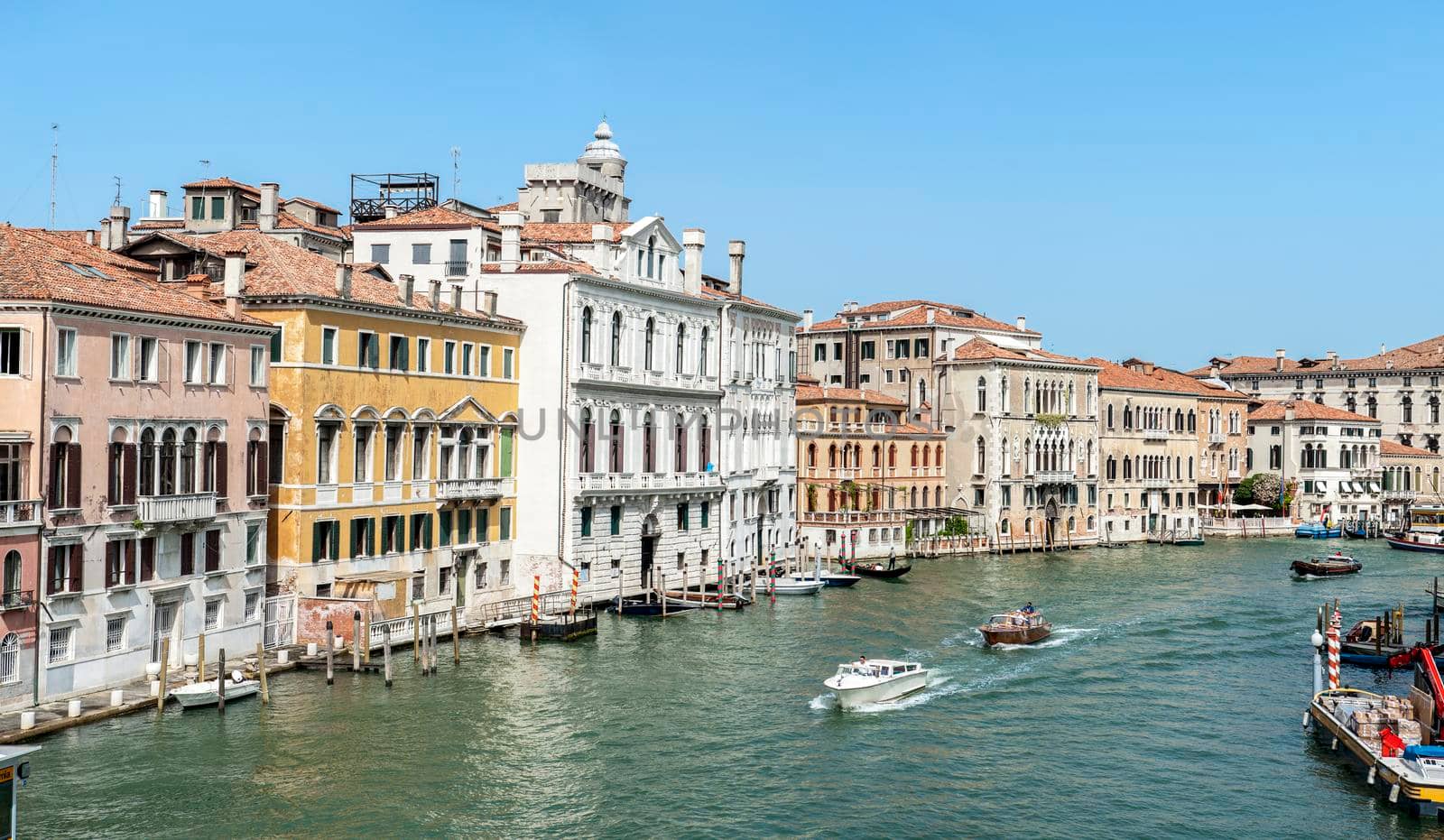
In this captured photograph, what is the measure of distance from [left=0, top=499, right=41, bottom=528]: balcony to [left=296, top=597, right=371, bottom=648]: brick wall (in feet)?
25.6

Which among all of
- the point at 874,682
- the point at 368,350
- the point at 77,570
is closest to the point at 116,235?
the point at 368,350

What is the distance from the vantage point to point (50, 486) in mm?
27578

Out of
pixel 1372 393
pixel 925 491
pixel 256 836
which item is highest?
pixel 1372 393

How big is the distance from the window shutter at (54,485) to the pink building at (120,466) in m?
0.02

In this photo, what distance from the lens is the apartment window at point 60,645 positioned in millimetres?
27359

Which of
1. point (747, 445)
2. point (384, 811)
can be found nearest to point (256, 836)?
point (384, 811)

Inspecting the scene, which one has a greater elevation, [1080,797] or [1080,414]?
[1080,414]

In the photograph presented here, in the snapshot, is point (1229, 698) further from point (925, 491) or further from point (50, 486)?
point (925, 491)

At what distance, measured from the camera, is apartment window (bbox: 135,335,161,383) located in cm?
2975

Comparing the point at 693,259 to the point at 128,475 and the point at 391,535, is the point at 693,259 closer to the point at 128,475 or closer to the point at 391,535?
the point at 391,535

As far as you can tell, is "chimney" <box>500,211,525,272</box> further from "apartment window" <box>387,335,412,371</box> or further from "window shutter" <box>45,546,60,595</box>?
"window shutter" <box>45,546,60,595</box>

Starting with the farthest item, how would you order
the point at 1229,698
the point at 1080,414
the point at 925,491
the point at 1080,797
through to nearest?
the point at 1080,414 → the point at 925,491 → the point at 1229,698 → the point at 1080,797

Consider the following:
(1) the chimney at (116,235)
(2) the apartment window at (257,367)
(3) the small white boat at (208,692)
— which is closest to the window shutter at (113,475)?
(3) the small white boat at (208,692)

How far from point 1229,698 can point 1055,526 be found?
38.9m
